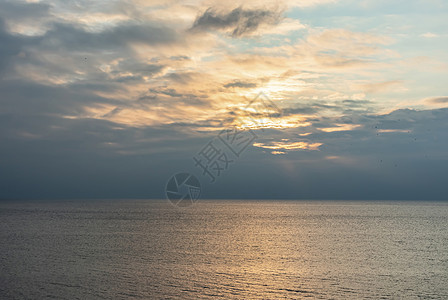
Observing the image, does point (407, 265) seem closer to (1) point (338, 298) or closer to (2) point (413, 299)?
(2) point (413, 299)

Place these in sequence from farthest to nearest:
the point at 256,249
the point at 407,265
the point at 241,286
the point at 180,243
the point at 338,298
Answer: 1. the point at 180,243
2. the point at 256,249
3. the point at 407,265
4. the point at 241,286
5. the point at 338,298

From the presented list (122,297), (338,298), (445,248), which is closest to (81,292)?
(122,297)

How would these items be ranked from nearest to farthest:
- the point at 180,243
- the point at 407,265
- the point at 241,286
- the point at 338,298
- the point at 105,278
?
the point at 338,298 < the point at 241,286 < the point at 105,278 < the point at 407,265 < the point at 180,243

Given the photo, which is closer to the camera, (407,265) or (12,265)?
(12,265)

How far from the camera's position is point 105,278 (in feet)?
162

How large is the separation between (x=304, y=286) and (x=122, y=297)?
19.6 m

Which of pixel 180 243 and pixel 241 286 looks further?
pixel 180 243

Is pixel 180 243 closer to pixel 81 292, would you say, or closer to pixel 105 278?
pixel 105 278

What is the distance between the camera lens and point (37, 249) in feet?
245

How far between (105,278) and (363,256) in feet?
142

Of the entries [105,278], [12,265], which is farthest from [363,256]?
[12,265]

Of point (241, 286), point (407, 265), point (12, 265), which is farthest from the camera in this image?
point (407, 265)

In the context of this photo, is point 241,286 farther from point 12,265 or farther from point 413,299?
point 12,265

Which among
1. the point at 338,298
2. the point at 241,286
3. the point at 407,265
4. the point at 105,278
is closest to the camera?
the point at 338,298
